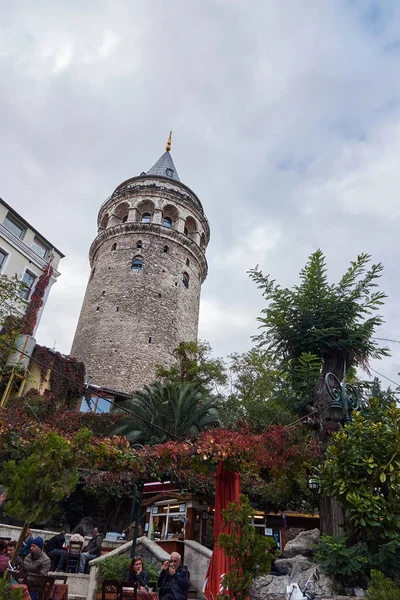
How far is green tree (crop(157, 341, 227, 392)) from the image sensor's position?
75.8ft

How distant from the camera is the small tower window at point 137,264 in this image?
1129 inches

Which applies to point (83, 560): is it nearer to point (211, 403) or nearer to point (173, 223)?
point (211, 403)

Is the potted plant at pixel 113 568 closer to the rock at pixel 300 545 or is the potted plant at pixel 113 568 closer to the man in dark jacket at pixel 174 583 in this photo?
the man in dark jacket at pixel 174 583

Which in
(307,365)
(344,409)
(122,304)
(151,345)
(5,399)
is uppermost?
(122,304)

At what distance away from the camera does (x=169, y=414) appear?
16.8 m

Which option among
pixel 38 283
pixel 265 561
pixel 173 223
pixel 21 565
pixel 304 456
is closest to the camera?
pixel 265 561

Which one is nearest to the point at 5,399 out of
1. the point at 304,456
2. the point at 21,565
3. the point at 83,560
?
the point at 83,560

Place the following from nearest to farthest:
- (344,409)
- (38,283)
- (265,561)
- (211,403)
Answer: (265,561) < (344,409) < (211,403) < (38,283)

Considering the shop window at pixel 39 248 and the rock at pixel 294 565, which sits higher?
the shop window at pixel 39 248

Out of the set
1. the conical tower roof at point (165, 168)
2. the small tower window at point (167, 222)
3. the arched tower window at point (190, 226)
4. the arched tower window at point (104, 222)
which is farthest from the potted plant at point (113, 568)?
the conical tower roof at point (165, 168)

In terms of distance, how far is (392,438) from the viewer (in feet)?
20.4

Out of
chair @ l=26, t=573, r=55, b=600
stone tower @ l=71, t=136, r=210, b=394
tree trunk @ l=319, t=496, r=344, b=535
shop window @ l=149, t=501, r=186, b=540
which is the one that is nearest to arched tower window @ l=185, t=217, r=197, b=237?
stone tower @ l=71, t=136, r=210, b=394

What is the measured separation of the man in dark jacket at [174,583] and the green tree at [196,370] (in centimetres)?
1583

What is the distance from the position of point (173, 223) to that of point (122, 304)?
8.22m
